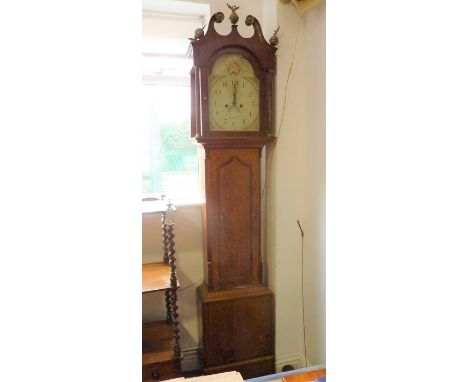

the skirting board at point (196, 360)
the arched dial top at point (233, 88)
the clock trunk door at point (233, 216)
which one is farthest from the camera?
the skirting board at point (196, 360)

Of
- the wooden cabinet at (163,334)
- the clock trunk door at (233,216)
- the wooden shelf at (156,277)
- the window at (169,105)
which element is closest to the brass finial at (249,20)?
the window at (169,105)

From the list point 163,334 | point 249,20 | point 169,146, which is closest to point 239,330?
point 163,334

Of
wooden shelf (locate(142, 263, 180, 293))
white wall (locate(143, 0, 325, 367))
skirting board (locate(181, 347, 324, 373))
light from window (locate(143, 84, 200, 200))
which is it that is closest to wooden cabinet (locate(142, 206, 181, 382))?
wooden shelf (locate(142, 263, 180, 293))

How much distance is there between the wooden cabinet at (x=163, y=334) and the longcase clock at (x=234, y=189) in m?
0.19

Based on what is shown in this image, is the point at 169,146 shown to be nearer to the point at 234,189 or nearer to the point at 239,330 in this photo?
the point at 234,189

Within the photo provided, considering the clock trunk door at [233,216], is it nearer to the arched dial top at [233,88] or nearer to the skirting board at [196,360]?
the arched dial top at [233,88]

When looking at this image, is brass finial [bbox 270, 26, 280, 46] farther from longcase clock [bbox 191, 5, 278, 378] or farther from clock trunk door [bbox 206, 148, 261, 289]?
clock trunk door [bbox 206, 148, 261, 289]

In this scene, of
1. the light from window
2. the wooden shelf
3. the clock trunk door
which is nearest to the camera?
the wooden shelf

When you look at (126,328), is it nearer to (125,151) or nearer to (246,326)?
(125,151)

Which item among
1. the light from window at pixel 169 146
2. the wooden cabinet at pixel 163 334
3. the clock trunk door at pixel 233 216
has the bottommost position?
the wooden cabinet at pixel 163 334

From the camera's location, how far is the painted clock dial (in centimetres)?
178

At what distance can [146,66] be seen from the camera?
2.17 metres

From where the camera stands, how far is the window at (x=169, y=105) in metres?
2.08

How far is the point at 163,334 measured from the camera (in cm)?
187
